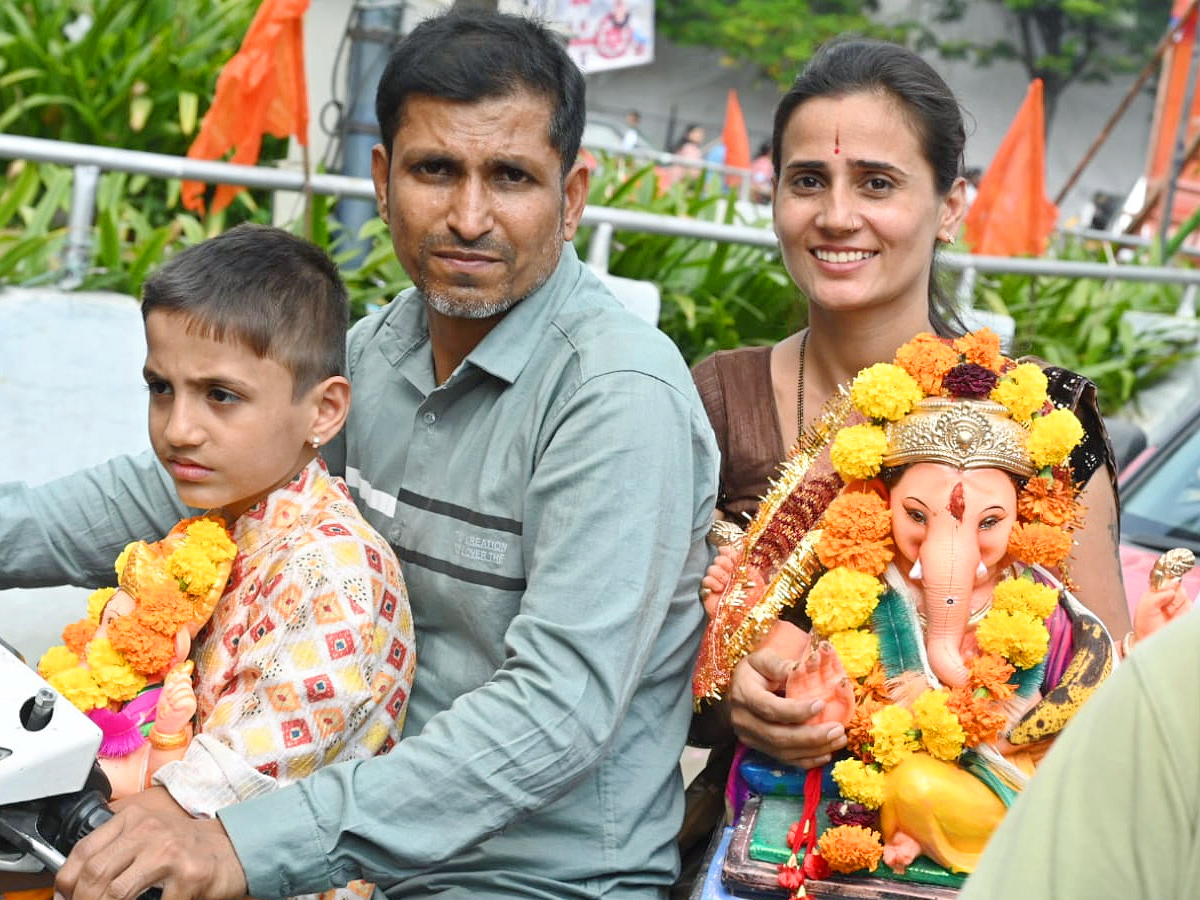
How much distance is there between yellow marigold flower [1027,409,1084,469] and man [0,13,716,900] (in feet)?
1.82

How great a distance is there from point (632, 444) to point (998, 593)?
0.69 m

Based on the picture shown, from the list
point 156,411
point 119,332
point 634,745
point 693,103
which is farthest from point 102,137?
point 693,103

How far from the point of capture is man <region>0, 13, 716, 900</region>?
2066mm

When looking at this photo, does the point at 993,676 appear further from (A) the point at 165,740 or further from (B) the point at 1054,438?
(A) the point at 165,740

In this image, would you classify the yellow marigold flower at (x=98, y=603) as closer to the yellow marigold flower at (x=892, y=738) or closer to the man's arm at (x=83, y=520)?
the man's arm at (x=83, y=520)

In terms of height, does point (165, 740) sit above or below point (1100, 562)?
below

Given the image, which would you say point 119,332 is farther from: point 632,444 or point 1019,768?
point 1019,768

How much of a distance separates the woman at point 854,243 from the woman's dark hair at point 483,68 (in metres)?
0.67

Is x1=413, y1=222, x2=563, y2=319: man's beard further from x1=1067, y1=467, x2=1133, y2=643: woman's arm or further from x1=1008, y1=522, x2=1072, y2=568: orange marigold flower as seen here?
x1=1067, y1=467, x2=1133, y2=643: woman's arm

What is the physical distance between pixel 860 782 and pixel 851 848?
0.36 feet

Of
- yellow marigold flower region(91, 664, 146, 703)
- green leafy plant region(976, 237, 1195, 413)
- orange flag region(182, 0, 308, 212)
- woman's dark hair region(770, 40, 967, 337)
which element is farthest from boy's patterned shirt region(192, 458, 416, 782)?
green leafy plant region(976, 237, 1195, 413)

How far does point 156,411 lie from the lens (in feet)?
8.06

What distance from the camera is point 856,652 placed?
2422 millimetres

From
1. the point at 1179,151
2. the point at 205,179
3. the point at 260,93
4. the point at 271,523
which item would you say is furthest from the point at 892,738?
the point at 1179,151
